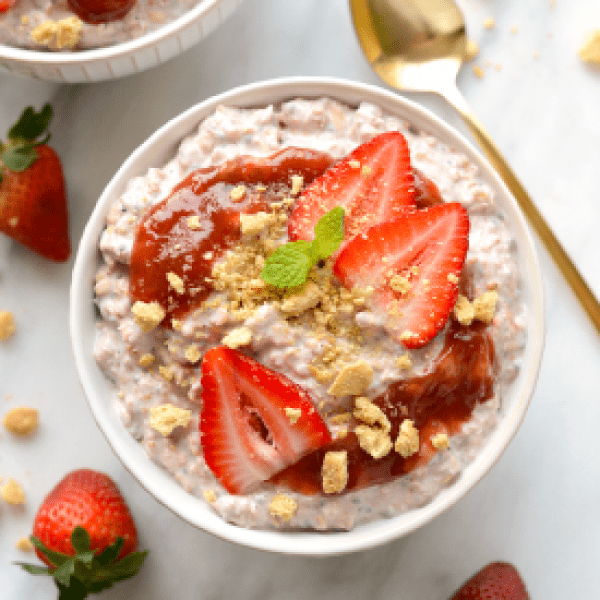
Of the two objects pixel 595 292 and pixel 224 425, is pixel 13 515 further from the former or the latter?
pixel 595 292

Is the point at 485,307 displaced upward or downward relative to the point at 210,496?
upward

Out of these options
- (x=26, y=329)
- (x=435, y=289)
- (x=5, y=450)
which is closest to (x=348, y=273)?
Result: (x=435, y=289)

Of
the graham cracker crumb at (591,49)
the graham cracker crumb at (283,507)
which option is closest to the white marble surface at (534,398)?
the graham cracker crumb at (591,49)

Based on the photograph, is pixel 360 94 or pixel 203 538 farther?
pixel 203 538

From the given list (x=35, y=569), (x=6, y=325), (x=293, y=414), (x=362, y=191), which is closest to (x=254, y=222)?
(x=362, y=191)

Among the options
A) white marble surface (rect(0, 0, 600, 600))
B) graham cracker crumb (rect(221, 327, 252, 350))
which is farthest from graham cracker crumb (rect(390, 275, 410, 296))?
white marble surface (rect(0, 0, 600, 600))

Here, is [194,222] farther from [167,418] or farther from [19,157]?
[19,157]
